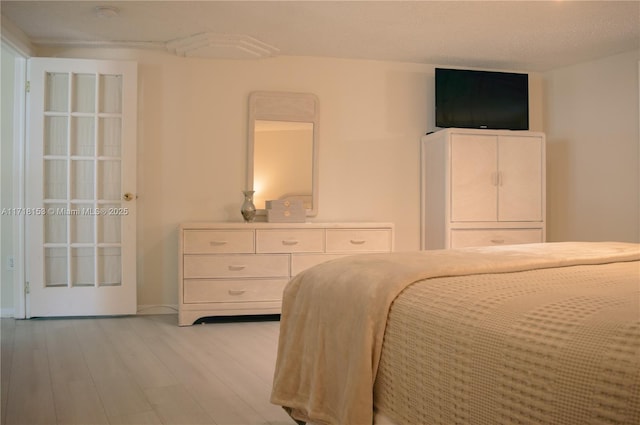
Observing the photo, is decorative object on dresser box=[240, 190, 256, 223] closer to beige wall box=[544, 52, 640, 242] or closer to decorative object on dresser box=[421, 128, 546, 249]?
decorative object on dresser box=[421, 128, 546, 249]

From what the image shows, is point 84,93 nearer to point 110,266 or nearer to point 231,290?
point 110,266

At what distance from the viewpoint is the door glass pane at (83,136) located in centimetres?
391

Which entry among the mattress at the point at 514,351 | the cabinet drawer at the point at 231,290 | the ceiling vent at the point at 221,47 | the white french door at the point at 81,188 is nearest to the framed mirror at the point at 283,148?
the ceiling vent at the point at 221,47

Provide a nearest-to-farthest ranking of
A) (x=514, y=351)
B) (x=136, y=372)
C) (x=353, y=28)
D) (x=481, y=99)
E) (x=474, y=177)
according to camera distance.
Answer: (x=514, y=351)
(x=136, y=372)
(x=353, y=28)
(x=474, y=177)
(x=481, y=99)

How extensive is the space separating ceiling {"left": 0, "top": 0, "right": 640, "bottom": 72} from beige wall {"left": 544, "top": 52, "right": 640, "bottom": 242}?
0.21m

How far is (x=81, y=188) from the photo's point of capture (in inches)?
154

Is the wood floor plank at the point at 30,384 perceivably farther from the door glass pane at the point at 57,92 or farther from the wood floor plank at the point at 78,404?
the door glass pane at the point at 57,92

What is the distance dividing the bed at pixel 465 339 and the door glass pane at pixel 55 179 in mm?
2872

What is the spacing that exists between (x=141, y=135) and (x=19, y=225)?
3.67 feet

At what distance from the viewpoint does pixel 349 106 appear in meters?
4.40

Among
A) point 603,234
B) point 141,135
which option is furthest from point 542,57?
point 141,135

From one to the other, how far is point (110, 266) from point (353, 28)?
2559 millimetres

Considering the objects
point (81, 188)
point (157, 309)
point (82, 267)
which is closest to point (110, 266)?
point (82, 267)

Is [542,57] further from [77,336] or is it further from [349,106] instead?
[77,336]
